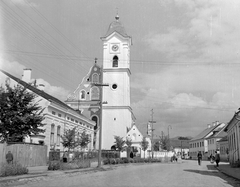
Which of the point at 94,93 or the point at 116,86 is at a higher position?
the point at 116,86

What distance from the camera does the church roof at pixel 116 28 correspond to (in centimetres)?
6399

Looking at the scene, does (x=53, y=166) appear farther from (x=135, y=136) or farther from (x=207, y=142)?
(x=207, y=142)

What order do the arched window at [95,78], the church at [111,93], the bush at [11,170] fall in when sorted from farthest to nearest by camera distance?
the arched window at [95,78], the church at [111,93], the bush at [11,170]

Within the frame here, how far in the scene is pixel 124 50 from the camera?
62.9 meters

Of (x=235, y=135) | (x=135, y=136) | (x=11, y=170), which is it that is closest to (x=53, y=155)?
(x=11, y=170)

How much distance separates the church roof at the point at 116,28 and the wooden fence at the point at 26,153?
41.4 meters

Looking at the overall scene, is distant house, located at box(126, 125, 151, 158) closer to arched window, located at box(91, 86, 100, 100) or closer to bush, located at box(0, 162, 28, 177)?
arched window, located at box(91, 86, 100, 100)

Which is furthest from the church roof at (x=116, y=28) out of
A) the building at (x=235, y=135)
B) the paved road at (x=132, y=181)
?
the paved road at (x=132, y=181)

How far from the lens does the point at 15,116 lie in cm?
2302

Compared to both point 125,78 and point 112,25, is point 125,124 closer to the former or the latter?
point 125,78

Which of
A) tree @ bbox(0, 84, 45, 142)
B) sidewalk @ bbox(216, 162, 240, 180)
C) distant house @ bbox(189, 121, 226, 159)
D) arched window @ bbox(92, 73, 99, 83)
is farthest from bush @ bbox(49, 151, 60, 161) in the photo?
distant house @ bbox(189, 121, 226, 159)

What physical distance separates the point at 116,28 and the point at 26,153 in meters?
46.0

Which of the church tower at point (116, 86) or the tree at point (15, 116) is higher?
the church tower at point (116, 86)

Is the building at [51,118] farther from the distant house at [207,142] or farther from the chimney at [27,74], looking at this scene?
the distant house at [207,142]
